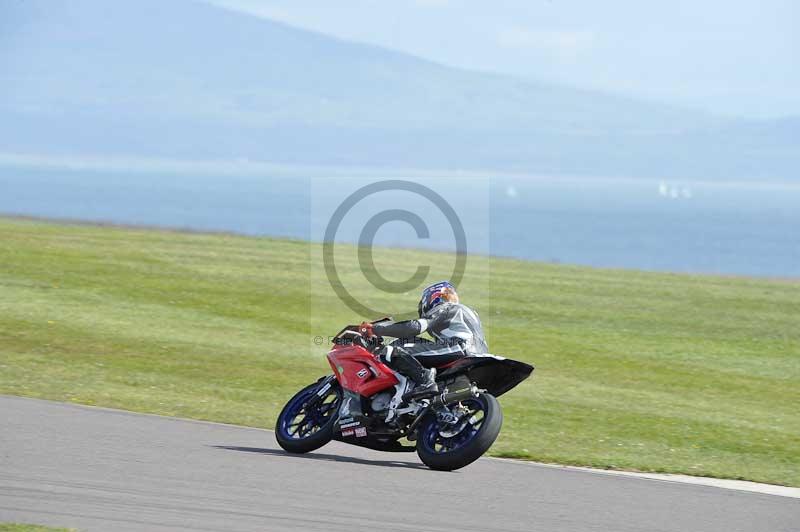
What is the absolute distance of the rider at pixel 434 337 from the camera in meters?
10.8

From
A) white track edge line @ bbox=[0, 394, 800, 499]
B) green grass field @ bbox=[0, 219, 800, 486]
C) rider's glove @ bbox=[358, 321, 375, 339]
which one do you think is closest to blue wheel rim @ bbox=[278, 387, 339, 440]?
rider's glove @ bbox=[358, 321, 375, 339]

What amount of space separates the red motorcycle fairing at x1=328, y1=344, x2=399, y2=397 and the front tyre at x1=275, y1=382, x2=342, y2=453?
0.21m

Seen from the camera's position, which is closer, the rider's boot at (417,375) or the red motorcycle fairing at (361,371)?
the rider's boot at (417,375)

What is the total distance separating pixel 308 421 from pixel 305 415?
11 cm

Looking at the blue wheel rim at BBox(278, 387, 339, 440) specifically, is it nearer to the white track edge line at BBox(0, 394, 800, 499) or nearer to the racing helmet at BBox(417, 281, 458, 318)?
the racing helmet at BBox(417, 281, 458, 318)

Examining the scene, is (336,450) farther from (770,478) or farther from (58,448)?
(770,478)

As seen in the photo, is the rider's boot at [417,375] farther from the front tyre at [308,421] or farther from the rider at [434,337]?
the front tyre at [308,421]

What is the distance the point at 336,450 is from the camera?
11656 mm

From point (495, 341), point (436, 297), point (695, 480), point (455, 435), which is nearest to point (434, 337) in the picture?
point (436, 297)

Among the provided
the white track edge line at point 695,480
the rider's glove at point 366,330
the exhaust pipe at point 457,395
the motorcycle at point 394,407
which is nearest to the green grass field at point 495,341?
the white track edge line at point 695,480

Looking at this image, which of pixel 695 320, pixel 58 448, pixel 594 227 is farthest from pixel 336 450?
pixel 594 227

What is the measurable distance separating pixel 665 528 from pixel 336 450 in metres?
4.01

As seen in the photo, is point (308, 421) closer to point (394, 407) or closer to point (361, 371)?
point (361, 371)

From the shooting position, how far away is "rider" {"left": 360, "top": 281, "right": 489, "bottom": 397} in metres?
10.8
